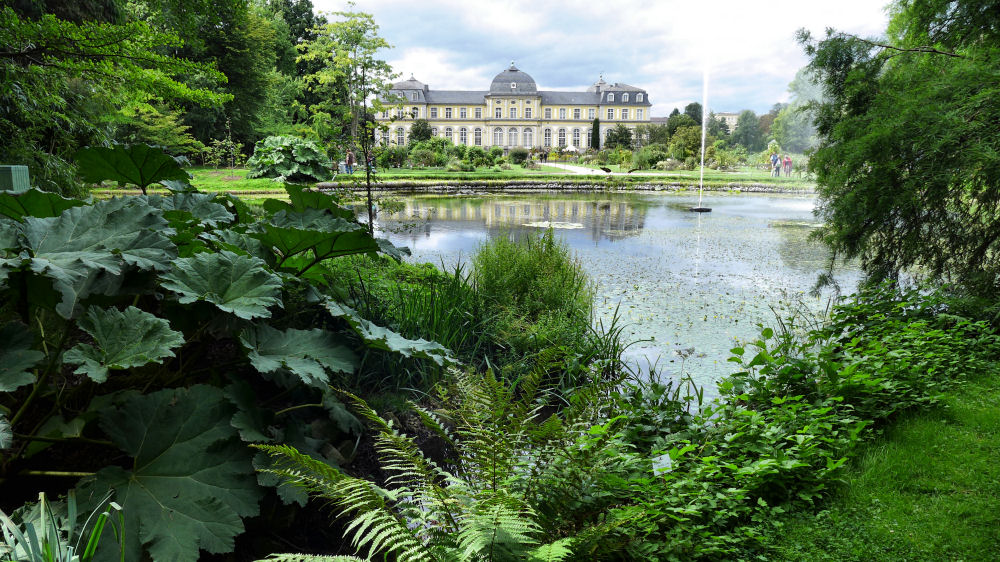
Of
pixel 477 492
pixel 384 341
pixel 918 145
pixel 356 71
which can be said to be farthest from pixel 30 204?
pixel 918 145

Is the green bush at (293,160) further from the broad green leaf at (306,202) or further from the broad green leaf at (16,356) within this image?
the broad green leaf at (16,356)

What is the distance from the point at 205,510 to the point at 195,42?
14.3 ft

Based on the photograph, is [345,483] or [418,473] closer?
[345,483]

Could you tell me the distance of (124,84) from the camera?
4.20m

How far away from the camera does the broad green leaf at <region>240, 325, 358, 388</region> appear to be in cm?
145

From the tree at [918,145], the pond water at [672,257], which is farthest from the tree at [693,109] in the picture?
the tree at [918,145]

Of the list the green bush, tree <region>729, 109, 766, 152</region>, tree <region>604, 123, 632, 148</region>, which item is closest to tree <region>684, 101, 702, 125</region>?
tree <region>729, 109, 766, 152</region>

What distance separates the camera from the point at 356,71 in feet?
17.3

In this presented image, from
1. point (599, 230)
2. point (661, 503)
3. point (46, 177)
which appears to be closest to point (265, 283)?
point (661, 503)

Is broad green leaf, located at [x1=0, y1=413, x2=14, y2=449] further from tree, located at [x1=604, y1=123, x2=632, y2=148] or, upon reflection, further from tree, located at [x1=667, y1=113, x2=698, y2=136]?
tree, located at [x1=604, y1=123, x2=632, y2=148]

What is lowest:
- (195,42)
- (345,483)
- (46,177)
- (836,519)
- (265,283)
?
(836,519)

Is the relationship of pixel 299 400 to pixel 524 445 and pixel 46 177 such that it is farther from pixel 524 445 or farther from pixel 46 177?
pixel 46 177

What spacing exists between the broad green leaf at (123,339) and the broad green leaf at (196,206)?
1.02 metres

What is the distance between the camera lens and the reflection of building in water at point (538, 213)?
30.6ft
